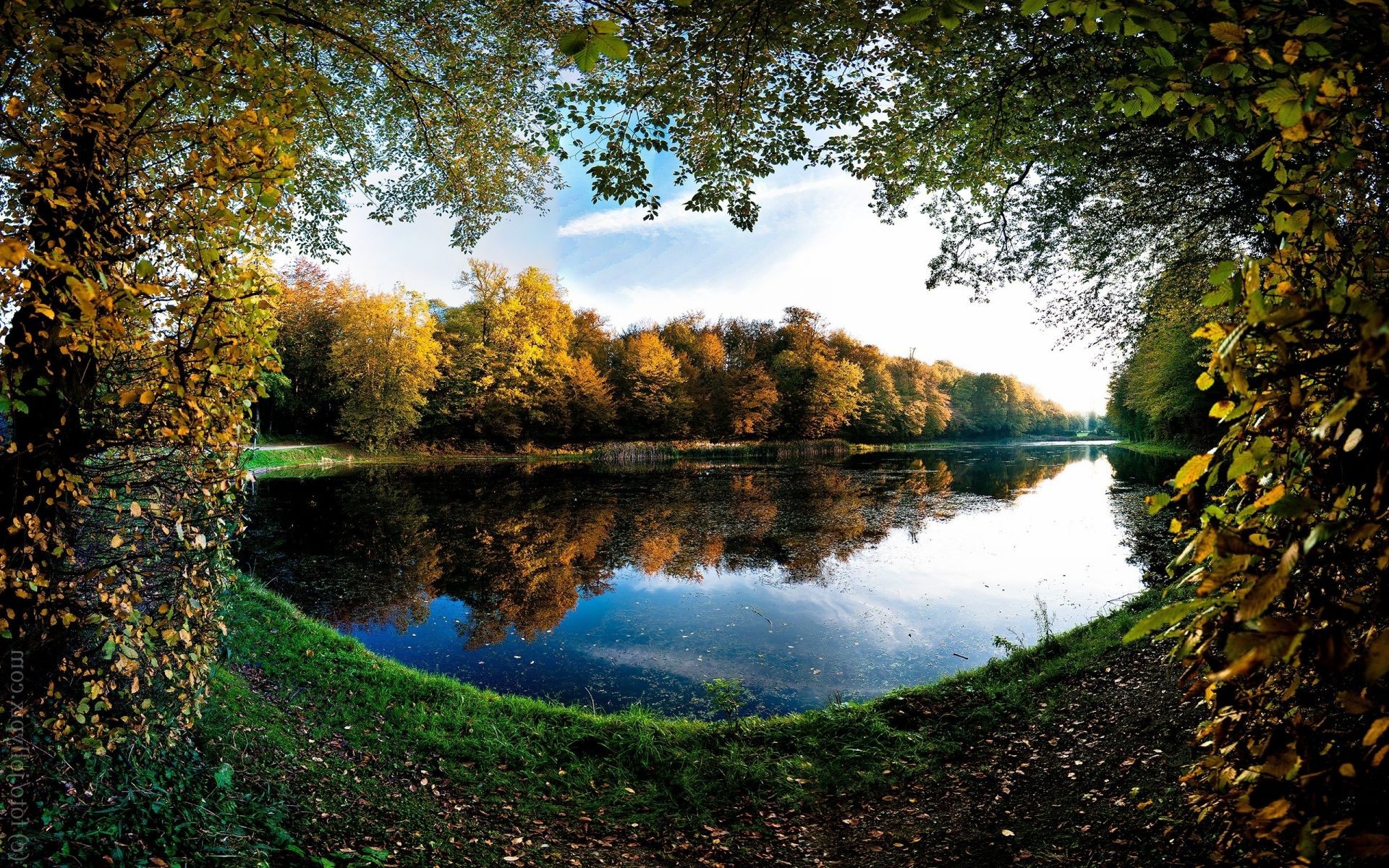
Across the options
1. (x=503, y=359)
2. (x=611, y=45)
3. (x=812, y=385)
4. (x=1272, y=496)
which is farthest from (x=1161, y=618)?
(x=812, y=385)

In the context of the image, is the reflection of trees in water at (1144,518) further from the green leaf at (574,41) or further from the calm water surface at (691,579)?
the green leaf at (574,41)

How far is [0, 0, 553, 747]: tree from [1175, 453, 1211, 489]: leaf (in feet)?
12.7

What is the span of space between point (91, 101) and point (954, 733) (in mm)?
7724

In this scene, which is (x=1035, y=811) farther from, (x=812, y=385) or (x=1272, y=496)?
(x=812, y=385)

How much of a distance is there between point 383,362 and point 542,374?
12.1 meters

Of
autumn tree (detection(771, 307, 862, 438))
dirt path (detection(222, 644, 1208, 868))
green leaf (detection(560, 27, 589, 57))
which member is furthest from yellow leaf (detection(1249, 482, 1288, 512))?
autumn tree (detection(771, 307, 862, 438))

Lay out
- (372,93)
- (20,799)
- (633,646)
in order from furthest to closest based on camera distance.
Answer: (633,646)
(372,93)
(20,799)

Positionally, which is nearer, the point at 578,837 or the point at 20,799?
the point at 20,799

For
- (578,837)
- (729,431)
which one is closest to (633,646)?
(578,837)

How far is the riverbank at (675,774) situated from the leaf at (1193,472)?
2.47 metres

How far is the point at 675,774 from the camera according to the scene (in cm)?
542

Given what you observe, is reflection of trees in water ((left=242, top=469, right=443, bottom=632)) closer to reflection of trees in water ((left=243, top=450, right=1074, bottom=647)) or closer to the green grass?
reflection of trees in water ((left=243, top=450, right=1074, bottom=647))

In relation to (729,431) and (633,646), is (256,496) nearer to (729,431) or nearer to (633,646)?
(633,646)

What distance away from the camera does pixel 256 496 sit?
2145cm
